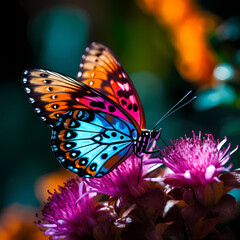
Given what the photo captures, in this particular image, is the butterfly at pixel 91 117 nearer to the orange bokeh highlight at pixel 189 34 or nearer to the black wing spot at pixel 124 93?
the black wing spot at pixel 124 93

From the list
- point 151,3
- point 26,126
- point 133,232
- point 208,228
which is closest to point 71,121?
point 133,232

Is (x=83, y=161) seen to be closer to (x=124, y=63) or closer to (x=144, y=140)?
(x=144, y=140)

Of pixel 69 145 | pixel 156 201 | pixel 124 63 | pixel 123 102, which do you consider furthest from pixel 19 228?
pixel 124 63

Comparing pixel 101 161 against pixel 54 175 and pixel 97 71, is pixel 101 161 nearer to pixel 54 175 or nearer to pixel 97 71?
pixel 97 71

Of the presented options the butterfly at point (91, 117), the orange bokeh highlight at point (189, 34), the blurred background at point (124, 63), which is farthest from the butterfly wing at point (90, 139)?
the orange bokeh highlight at point (189, 34)

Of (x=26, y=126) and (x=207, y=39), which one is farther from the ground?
(x=207, y=39)

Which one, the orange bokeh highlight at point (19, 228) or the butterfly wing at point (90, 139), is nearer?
the butterfly wing at point (90, 139)
